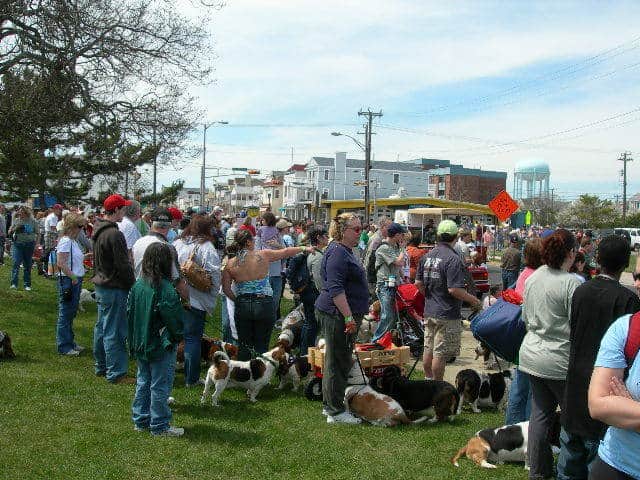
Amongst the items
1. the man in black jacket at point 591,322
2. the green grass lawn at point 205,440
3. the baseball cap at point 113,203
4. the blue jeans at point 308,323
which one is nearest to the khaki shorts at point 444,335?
the green grass lawn at point 205,440

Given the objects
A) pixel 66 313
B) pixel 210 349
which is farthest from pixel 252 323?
pixel 66 313

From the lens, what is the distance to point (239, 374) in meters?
6.60

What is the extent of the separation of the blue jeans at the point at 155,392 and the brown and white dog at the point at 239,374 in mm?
1009

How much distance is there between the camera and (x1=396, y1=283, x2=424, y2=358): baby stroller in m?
9.32

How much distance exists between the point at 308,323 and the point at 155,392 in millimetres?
3359

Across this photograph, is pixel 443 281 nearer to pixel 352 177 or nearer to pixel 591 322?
pixel 591 322

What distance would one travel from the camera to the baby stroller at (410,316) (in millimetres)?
9320

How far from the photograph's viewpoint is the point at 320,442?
17.7 feet

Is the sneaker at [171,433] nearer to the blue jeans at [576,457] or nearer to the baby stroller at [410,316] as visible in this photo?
the blue jeans at [576,457]

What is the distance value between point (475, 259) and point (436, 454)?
9.64 meters

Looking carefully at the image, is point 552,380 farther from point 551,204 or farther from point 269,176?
point 269,176

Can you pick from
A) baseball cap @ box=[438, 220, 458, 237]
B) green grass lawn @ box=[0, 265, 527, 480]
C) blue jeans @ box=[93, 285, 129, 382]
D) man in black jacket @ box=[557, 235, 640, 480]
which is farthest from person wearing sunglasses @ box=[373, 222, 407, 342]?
man in black jacket @ box=[557, 235, 640, 480]

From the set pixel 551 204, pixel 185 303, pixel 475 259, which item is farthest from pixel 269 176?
pixel 185 303

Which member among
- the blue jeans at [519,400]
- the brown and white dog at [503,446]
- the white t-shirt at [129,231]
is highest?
the white t-shirt at [129,231]
